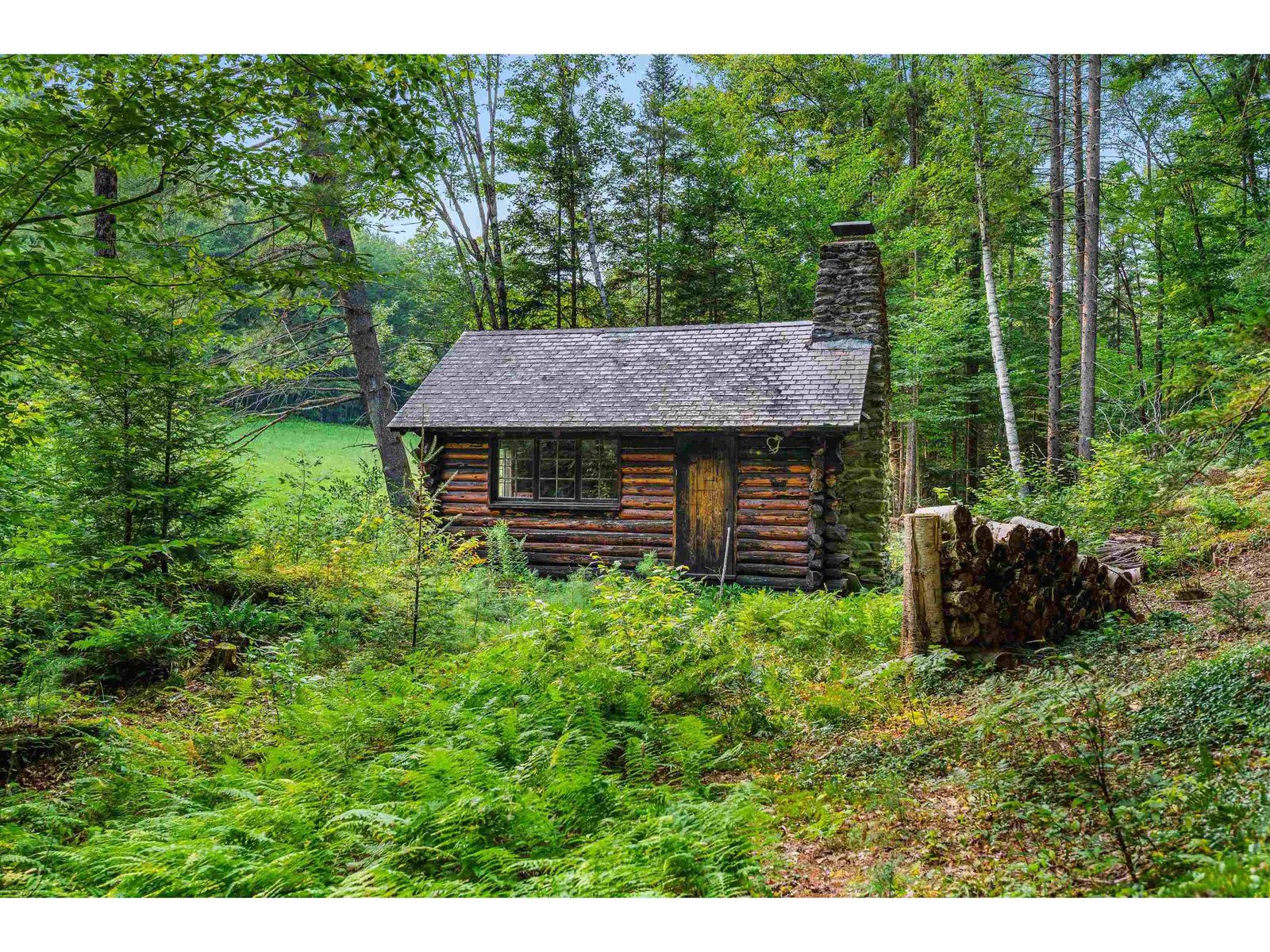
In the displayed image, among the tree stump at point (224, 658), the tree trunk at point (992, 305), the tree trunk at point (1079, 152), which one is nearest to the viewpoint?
the tree stump at point (224, 658)

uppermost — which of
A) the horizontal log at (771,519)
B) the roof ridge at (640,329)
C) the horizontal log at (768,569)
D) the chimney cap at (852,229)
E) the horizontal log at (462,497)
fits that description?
the chimney cap at (852,229)

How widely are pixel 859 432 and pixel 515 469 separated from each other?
5.68 metres

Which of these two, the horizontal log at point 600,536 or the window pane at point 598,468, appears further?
the window pane at point 598,468

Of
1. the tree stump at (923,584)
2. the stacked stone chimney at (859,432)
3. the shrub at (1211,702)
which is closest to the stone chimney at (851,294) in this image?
the stacked stone chimney at (859,432)

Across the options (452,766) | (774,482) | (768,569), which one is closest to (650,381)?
(774,482)

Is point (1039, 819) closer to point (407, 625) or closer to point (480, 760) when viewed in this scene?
point (480, 760)

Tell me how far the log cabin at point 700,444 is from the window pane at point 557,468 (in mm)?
25

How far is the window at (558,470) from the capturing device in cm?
1202

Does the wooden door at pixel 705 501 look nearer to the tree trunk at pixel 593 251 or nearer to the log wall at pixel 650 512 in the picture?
the log wall at pixel 650 512

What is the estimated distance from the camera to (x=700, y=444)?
11.4m

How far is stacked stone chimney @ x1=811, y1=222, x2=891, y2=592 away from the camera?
11016 millimetres

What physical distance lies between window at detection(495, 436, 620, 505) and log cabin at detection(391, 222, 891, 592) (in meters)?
0.03

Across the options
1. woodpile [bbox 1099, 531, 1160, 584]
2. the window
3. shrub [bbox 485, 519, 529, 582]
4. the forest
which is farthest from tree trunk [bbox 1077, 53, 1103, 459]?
shrub [bbox 485, 519, 529, 582]

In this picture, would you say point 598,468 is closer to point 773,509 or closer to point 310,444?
point 773,509
